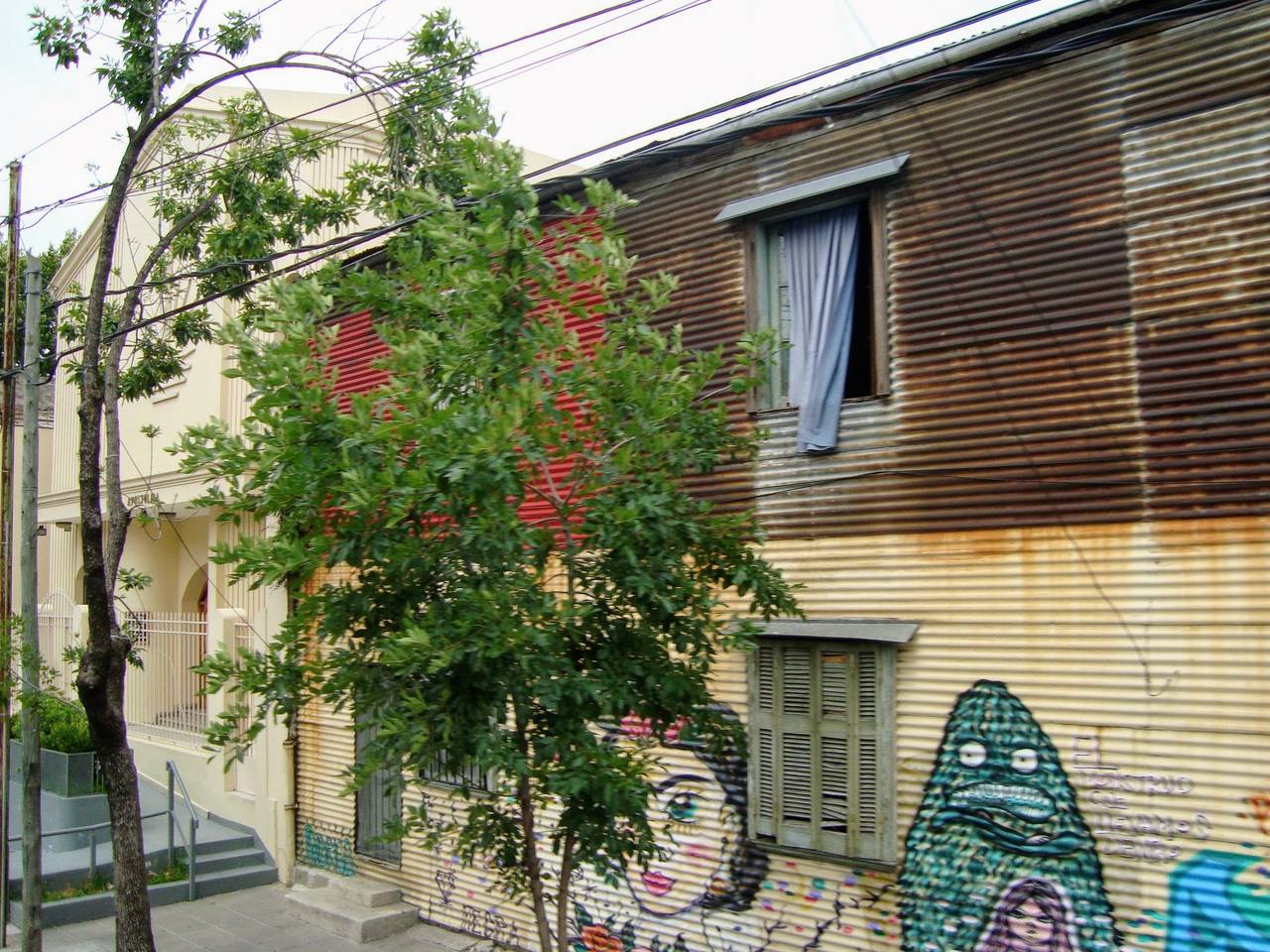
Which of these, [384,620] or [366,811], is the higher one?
[384,620]

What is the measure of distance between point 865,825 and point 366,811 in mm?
6189

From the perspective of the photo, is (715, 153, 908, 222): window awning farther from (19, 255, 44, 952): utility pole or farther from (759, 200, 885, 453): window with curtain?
(19, 255, 44, 952): utility pole

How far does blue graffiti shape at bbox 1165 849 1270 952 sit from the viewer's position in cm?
588

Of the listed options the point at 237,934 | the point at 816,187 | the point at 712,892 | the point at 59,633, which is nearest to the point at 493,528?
the point at 816,187

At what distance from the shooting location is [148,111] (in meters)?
9.51

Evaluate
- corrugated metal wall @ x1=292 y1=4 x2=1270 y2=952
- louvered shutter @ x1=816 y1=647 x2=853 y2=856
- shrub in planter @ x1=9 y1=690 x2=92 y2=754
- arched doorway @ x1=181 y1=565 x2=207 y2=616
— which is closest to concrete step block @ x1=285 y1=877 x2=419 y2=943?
corrugated metal wall @ x1=292 y1=4 x2=1270 y2=952

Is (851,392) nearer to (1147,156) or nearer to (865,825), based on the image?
(1147,156)

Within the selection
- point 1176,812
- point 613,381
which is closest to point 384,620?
point 613,381

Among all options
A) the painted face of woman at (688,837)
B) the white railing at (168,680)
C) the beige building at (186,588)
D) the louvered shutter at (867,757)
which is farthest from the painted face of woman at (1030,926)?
the white railing at (168,680)

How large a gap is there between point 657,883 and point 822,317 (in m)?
4.49

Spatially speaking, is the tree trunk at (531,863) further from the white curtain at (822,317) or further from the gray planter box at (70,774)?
the gray planter box at (70,774)

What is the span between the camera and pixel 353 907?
1086 cm

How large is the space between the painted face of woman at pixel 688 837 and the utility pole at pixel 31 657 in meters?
5.43

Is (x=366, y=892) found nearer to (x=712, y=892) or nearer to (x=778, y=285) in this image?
(x=712, y=892)
